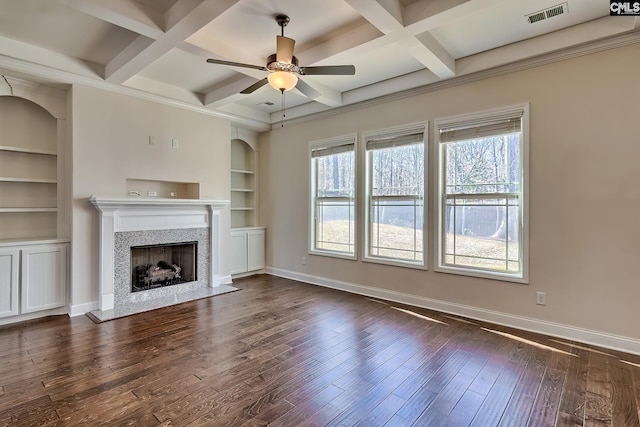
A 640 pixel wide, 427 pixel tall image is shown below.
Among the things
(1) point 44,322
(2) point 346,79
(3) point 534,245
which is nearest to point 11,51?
(1) point 44,322

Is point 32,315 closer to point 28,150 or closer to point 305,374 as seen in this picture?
point 28,150

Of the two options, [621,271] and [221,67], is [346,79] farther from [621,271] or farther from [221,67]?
[621,271]

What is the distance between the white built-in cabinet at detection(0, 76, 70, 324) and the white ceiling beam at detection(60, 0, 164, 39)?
6.87 ft

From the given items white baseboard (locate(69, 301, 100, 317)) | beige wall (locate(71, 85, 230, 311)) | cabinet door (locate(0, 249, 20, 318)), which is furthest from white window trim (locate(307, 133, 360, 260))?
cabinet door (locate(0, 249, 20, 318))

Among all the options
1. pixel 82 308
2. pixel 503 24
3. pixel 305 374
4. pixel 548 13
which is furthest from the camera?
pixel 82 308

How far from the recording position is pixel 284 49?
9.68 feet

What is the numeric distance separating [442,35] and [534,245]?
2.47 m

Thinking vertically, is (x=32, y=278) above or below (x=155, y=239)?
below

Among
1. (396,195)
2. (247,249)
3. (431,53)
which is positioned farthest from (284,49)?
(247,249)

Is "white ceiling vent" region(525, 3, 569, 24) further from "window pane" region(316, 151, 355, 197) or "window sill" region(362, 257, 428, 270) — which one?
"window sill" region(362, 257, 428, 270)

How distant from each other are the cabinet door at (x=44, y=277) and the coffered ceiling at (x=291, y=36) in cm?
209

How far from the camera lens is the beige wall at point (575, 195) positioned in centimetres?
308

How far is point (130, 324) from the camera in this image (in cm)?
377

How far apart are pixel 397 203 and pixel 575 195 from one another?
6.77ft
